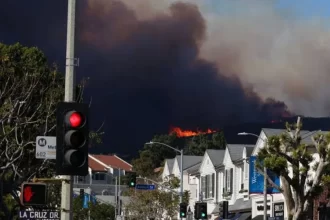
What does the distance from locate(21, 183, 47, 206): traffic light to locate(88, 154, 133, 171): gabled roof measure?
142 metres

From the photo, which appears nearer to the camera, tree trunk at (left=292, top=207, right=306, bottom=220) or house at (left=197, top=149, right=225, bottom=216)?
tree trunk at (left=292, top=207, right=306, bottom=220)

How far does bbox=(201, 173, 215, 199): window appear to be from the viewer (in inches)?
3377

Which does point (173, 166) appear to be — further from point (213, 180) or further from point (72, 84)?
point (72, 84)

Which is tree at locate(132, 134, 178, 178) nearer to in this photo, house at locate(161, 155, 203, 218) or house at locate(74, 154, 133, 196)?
house at locate(74, 154, 133, 196)

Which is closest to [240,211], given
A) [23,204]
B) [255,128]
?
[23,204]

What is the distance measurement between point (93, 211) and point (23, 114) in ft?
240

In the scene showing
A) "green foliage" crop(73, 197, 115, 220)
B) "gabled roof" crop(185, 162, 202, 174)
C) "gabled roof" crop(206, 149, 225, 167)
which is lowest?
"green foliage" crop(73, 197, 115, 220)

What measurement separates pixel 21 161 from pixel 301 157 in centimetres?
1418

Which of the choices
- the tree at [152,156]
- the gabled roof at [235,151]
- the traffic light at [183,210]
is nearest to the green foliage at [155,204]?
the gabled roof at [235,151]

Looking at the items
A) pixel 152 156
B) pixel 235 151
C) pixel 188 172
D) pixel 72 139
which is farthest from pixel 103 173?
pixel 72 139

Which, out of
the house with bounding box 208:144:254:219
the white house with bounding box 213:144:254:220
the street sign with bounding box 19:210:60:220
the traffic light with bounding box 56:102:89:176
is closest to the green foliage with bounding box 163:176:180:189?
the house with bounding box 208:144:254:219

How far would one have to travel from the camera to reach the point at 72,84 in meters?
18.4

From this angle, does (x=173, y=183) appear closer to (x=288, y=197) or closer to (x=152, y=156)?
(x=288, y=197)

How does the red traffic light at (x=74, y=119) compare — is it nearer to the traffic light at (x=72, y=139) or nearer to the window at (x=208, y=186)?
the traffic light at (x=72, y=139)
